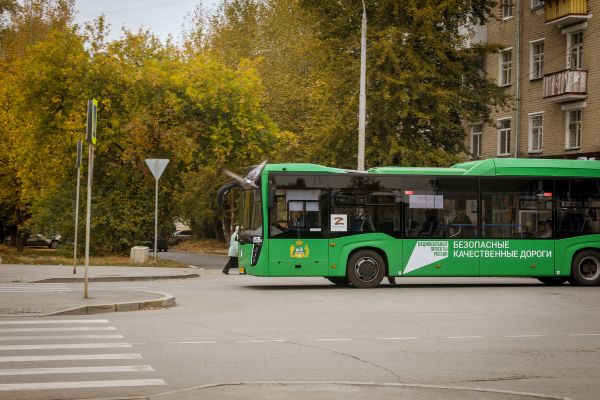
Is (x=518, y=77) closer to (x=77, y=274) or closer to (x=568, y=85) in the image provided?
(x=568, y=85)

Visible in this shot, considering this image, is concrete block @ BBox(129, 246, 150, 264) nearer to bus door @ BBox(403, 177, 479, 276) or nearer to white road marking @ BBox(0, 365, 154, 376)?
bus door @ BBox(403, 177, 479, 276)

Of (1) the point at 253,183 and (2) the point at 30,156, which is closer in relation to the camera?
(1) the point at 253,183

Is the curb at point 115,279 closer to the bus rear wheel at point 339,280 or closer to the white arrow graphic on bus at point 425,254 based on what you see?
the bus rear wheel at point 339,280

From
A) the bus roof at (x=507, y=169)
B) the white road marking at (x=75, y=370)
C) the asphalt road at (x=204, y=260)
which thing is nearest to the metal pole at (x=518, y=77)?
the asphalt road at (x=204, y=260)

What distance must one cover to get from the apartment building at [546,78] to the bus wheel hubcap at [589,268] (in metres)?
15.5

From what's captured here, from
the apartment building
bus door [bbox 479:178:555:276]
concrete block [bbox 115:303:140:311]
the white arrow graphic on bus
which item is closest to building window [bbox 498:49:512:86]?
the apartment building

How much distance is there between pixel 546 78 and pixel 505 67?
16.5 ft

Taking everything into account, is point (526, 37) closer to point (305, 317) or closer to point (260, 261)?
point (260, 261)

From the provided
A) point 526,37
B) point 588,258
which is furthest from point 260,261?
point 526,37

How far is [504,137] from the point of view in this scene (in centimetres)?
4841

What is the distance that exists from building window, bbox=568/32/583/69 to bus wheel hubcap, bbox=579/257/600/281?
1921cm

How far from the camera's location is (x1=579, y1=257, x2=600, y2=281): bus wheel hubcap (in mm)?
24516

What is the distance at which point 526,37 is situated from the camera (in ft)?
151

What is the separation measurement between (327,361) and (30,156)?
28939mm
